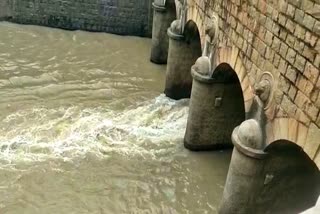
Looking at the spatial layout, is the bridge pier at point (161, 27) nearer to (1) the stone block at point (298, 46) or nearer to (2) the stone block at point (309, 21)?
(1) the stone block at point (298, 46)

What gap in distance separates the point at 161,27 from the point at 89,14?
3377 millimetres

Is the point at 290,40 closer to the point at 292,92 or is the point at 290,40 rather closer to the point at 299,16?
the point at 299,16

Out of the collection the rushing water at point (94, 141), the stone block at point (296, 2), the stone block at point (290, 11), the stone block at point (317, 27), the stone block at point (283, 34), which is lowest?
the rushing water at point (94, 141)

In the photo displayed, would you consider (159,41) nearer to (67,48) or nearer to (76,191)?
(67,48)

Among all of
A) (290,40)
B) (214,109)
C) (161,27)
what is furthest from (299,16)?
(161,27)

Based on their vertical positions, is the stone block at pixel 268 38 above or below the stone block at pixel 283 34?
below

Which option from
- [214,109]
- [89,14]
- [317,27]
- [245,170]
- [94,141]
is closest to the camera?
[317,27]

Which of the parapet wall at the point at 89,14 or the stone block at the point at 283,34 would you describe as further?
the parapet wall at the point at 89,14

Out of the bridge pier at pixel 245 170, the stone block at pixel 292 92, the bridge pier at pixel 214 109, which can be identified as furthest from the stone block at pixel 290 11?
the bridge pier at pixel 214 109

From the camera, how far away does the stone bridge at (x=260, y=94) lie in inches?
196

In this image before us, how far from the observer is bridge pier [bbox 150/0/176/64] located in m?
11.9

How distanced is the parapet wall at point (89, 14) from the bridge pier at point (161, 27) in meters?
2.06

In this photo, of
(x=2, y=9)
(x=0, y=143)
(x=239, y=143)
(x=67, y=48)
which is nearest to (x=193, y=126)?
(x=239, y=143)

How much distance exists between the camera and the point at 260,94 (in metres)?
5.71
